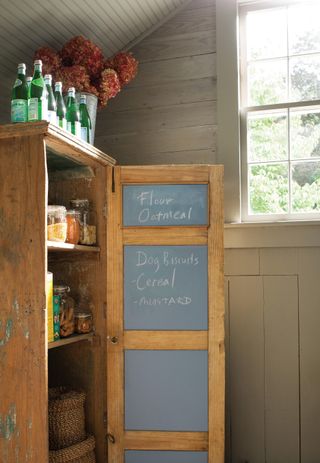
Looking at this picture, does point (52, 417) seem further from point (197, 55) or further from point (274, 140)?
point (197, 55)

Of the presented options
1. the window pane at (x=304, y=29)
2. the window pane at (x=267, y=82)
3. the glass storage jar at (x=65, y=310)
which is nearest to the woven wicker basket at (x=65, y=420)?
the glass storage jar at (x=65, y=310)

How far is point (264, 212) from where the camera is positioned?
295cm

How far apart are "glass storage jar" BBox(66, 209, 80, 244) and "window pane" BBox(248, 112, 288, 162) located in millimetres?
1108

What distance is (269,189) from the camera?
9.68 feet

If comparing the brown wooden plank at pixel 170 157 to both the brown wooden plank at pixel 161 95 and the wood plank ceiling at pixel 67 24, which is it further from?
the wood plank ceiling at pixel 67 24

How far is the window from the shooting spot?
292cm

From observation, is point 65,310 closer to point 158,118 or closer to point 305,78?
point 158,118

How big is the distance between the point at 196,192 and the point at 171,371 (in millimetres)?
852

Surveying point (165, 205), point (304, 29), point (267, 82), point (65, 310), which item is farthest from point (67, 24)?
point (65, 310)

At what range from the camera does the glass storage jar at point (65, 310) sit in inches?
93.3

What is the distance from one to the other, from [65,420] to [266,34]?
90.9 inches

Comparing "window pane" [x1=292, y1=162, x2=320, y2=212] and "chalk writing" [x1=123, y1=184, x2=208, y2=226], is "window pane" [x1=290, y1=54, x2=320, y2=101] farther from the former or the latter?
"chalk writing" [x1=123, y1=184, x2=208, y2=226]

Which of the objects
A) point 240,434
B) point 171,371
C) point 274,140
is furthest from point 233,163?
point 240,434

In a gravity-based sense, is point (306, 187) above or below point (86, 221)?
above
